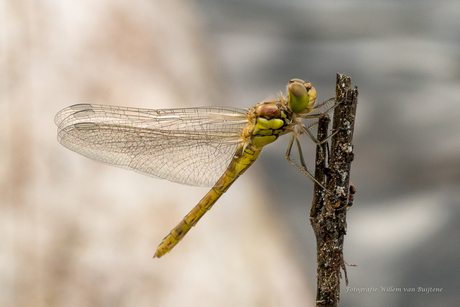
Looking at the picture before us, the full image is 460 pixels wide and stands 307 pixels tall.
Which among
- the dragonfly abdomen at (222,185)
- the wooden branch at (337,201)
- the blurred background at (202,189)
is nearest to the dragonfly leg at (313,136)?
the wooden branch at (337,201)

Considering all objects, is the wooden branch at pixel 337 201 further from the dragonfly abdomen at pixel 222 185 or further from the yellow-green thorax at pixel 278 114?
the dragonfly abdomen at pixel 222 185

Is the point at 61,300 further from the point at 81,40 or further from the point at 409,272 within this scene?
the point at 409,272

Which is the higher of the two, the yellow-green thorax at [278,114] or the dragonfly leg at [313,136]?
the yellow-green thorax at [278,114]

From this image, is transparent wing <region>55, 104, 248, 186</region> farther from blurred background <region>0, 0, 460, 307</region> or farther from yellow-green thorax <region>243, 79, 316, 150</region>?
blurred background <region>0, 0, 460, 307</region>

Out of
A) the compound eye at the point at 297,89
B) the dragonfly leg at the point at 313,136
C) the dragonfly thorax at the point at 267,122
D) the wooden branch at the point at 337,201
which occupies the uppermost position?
the compound eye at the point at 297,89

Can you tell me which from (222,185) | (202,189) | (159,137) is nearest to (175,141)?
(159,137)

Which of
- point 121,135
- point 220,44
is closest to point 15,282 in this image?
point 121,135
